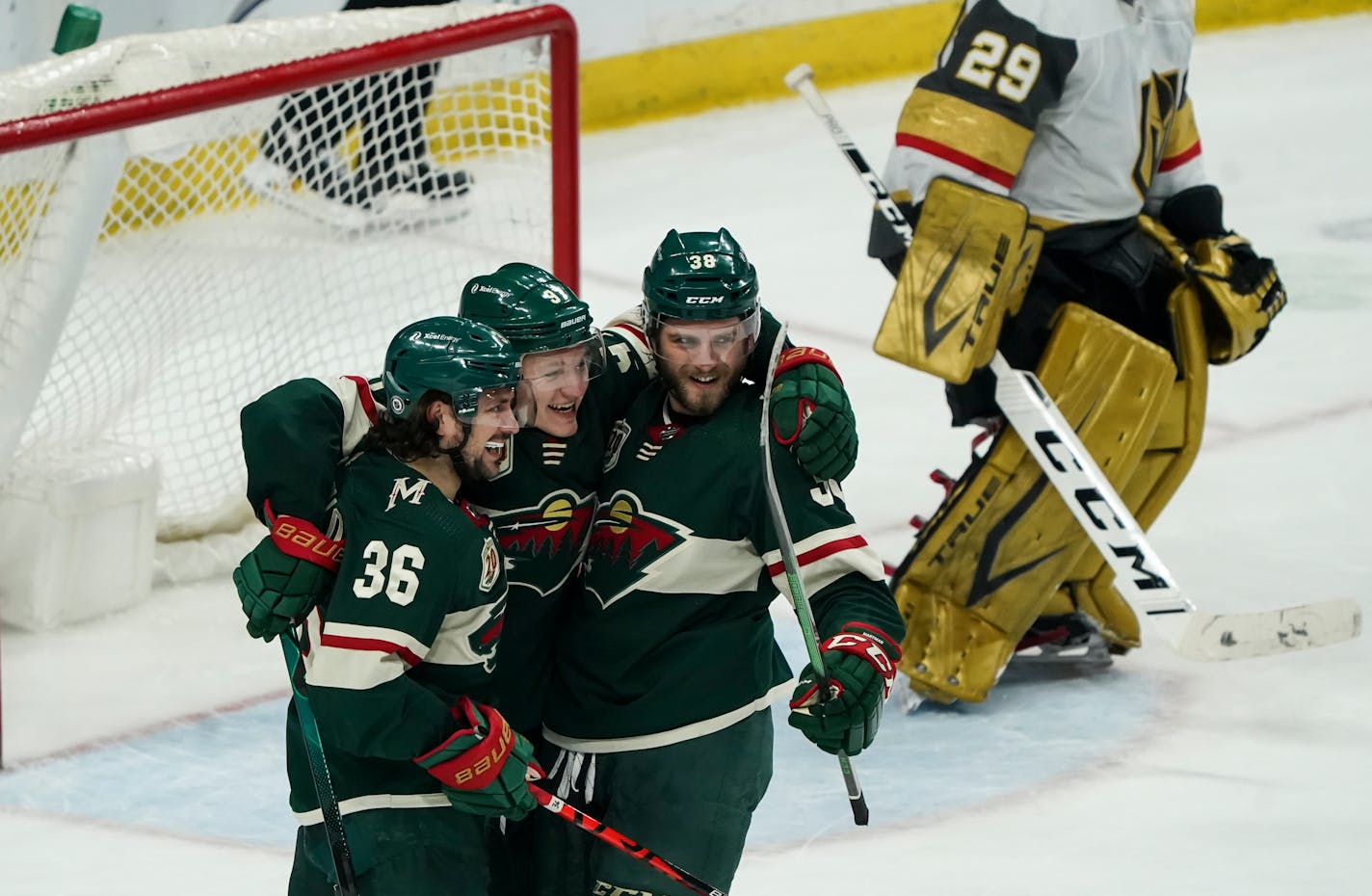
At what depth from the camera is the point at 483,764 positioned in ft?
6.63

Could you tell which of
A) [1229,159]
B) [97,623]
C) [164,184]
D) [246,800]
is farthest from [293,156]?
[1229,159]

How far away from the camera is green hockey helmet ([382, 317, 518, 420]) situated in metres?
2.04

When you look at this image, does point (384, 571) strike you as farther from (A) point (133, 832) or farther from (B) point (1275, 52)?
(B) point (1275, 52)

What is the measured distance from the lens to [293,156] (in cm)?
450

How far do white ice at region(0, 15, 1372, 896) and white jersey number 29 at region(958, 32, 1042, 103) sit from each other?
43.6 inches

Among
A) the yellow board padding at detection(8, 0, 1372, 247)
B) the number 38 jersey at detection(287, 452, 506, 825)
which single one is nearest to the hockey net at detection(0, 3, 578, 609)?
the number 38 jersey at detection(287, 452, 506, 825)

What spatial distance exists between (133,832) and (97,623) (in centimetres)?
86

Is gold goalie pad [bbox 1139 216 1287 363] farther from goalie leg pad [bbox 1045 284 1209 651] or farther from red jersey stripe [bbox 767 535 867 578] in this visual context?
red jersey stripe [bbox 767 535 867 578]

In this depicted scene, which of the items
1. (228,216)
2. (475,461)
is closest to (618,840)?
(475,461)

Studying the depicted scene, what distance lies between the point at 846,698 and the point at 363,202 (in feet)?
9.67

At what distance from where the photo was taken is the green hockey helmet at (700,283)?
2197mm

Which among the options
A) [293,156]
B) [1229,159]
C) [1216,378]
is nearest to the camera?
[293,156]

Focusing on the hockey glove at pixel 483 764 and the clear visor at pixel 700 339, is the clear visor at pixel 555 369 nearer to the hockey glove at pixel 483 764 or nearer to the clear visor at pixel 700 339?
the clear visor at pixel 700 339

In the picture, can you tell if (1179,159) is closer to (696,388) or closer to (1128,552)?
(1128,552)
